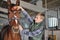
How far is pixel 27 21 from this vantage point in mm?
3523

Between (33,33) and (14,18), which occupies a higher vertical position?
(14,18)

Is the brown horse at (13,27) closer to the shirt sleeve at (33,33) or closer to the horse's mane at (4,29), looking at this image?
the horse's mane at (4,29)

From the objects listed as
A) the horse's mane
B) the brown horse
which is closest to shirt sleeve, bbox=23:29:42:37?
the brown horse

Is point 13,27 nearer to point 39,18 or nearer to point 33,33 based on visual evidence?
point 33,33

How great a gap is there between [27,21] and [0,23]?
0.62 metres

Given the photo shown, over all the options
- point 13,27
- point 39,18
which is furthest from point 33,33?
point 13,27

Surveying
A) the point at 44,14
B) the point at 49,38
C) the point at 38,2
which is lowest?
the point at 49,38

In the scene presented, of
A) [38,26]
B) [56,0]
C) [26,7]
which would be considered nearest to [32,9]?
[26,7]

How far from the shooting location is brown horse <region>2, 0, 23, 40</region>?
343 centimetres

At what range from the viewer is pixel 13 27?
3.45 metres

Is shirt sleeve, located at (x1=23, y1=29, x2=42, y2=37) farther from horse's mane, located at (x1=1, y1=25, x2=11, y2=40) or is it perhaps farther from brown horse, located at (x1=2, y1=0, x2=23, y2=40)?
horse's mane, located at (x1=1, y1=25, x2=11, y2=40)

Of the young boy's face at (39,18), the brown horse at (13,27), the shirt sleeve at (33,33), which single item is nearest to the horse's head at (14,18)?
the brown horse at (13,27)

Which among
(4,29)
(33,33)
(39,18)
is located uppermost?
(39,18)

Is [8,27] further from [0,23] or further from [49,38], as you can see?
[49,38]
